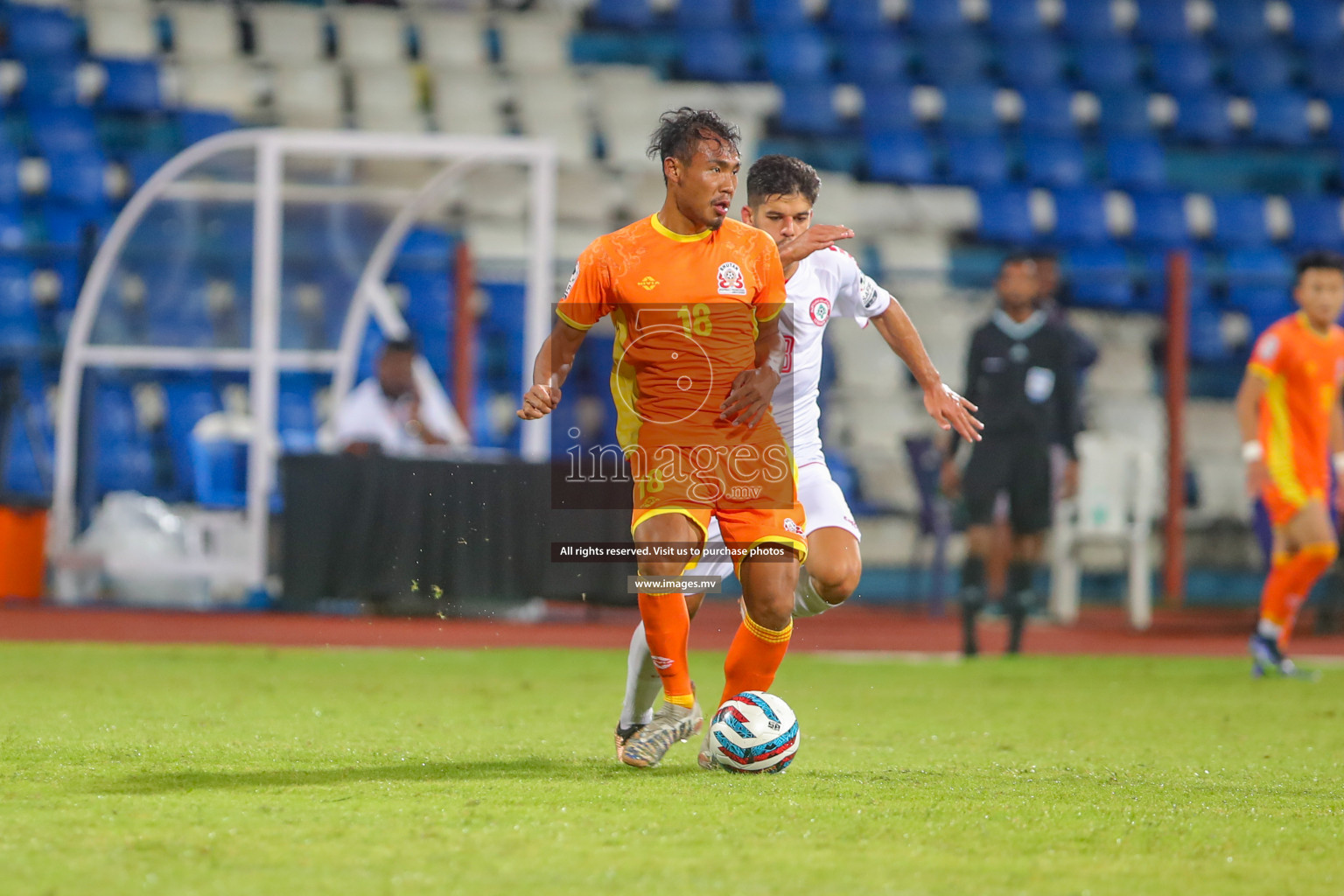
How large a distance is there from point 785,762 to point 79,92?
10.6 metres

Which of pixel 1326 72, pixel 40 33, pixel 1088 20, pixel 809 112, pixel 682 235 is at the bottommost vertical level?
pixel 682 235

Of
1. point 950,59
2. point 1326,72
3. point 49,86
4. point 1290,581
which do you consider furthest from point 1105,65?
point 49,86

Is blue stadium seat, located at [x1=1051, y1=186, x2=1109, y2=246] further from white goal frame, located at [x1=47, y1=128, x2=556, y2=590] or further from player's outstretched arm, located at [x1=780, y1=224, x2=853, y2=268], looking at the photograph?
player's outstretched arm, located at [x1=780, y1=224, x2=853, y2=268]

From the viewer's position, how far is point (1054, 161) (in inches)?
587

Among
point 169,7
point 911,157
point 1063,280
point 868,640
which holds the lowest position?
point 868,640

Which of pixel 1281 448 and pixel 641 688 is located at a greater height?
pixel 1281 448

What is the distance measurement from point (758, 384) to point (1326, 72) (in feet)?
43.4

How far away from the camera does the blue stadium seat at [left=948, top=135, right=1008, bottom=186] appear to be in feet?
48.1

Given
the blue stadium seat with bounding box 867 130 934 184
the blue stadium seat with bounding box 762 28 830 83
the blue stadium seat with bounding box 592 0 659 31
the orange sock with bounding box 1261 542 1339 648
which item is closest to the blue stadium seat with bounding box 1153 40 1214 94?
the blue stadium seat with bounding box 867 130 934 184

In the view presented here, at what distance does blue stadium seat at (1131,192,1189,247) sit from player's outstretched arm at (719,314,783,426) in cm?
1060

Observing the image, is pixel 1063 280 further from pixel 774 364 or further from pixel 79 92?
pixel 774 364

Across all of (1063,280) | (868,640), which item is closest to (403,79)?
(1063,280)

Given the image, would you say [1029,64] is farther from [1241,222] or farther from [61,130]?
[61,130]

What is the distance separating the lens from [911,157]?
47.9 ft
